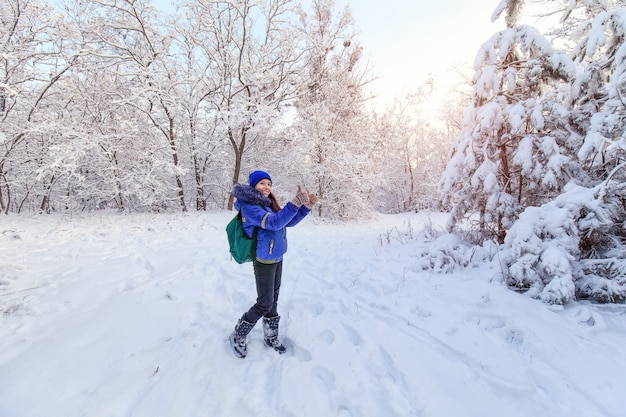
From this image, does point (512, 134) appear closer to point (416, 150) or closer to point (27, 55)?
point (27, 55)

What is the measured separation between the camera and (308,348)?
9.41 ft

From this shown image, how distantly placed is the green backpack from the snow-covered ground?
3.27 feet

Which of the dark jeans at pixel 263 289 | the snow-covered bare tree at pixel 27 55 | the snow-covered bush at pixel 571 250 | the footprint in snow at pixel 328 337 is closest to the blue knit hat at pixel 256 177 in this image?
the dark jeans at pixel 263 289

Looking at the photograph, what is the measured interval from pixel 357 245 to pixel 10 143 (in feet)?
41.4

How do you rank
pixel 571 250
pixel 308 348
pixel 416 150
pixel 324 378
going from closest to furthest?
pixel 324 378 < pixel 308 348 < pixel 571 250 < pixel 416 150

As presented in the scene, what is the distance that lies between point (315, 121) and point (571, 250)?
10707mm

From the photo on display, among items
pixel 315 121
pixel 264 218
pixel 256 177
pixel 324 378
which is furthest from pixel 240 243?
pixel 315 121

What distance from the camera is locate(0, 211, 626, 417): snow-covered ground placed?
→ 6.97 feet

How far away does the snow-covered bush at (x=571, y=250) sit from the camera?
3.28 metres

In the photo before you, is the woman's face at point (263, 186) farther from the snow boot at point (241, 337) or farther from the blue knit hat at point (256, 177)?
the snow boot at point (241, 337)

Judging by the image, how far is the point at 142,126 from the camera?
1317 centimetres

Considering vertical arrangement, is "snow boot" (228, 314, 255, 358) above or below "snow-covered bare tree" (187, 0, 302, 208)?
below

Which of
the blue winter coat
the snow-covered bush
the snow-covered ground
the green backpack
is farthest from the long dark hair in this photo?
the snow-covered bush

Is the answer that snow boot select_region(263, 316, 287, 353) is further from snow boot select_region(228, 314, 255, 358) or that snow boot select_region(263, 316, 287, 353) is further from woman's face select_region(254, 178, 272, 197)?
woman's face select_region(254, 178, 272, 197)
